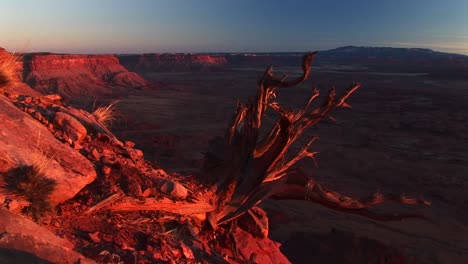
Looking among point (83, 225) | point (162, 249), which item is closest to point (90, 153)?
point (83, 225)

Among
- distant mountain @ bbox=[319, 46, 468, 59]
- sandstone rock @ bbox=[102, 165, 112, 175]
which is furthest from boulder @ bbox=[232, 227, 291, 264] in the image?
distant mountain @ bbox=[319, 46, 468, 59]

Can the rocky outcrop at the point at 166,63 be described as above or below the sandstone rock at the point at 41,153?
below

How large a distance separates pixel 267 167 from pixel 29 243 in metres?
3.36

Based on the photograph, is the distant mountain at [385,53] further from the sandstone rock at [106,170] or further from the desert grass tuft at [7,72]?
the sandstone rock at [106,170]

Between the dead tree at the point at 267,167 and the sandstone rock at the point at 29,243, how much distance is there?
2389 mm

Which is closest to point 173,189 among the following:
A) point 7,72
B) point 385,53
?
point 7,72

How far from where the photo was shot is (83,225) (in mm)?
3529

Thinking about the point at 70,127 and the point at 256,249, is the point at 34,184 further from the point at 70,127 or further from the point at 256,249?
the point at 256,249

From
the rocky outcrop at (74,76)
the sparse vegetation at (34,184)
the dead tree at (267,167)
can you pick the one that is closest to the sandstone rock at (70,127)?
the sparse vegetation at (34,184)

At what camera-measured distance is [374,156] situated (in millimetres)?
18781

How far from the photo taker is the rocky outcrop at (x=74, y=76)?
43281 millimetres

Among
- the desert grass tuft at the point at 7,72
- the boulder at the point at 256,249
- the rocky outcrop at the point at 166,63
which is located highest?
the desert grass tuft at the point at 7,72

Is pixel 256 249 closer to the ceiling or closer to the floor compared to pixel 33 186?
closer to the floor

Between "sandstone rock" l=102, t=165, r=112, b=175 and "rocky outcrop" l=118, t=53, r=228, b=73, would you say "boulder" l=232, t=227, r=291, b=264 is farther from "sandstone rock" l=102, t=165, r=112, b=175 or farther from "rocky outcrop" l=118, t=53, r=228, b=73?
"rocky outcrop" l=118, t=53, r=228, b=73
